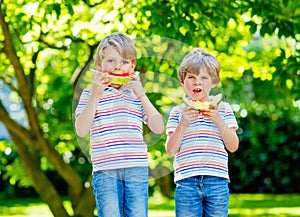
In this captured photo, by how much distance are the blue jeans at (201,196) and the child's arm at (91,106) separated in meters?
0.57

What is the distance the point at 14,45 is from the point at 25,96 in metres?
0.48

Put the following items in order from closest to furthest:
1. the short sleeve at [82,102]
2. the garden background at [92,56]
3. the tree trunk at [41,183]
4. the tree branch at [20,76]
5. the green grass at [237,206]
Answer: the short sleeve at [82,102] → the garden background at [92,56] → the tree branch at [20,76] → the tree trunk at [41,183] → the green grass at [237,206]

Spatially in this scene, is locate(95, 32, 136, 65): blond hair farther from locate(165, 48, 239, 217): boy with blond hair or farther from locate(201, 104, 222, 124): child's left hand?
locate(201, 104, 222, 124): child's left hand

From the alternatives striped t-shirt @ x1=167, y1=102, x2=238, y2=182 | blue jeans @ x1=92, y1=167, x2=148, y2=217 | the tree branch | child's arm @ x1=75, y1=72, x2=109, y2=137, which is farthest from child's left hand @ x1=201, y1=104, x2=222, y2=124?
the tree branch

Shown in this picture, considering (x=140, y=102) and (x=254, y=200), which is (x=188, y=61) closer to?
(x=140, y=102)

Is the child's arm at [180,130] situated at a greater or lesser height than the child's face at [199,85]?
lesser

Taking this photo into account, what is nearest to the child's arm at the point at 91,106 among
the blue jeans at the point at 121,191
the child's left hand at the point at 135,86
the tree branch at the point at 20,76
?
the child's left hand at the point at 135,86

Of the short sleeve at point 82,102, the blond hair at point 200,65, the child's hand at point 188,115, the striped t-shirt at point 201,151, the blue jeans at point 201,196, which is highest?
the blond hair at point 200,65

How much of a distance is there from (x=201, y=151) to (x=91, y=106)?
0.60 m

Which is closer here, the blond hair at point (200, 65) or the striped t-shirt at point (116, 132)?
the striped t-shirt at point (116, 132)

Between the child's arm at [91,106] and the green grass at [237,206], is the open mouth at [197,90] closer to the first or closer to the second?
the child's arm at [91,106]

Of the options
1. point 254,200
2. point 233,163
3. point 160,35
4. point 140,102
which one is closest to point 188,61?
point 140,102

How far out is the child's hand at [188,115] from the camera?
3.57 m

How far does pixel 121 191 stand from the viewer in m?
3.57
